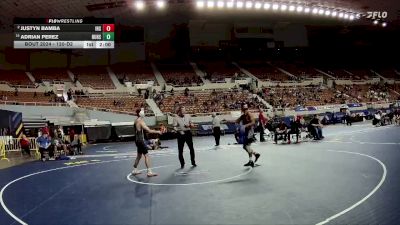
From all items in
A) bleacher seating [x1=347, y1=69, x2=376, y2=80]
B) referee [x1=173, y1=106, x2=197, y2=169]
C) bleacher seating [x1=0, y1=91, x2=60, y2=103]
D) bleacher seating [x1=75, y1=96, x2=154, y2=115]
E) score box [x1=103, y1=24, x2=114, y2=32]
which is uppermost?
bleacher seating [x1=347, y1=69, x2=376, y2=80]

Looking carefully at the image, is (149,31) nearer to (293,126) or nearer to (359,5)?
(359,5)

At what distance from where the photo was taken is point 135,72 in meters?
40.7

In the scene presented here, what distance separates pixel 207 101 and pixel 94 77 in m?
12.8

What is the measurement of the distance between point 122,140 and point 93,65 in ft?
58.5

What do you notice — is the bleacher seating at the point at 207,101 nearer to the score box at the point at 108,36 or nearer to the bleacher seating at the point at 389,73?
the score box at the point at 108,36

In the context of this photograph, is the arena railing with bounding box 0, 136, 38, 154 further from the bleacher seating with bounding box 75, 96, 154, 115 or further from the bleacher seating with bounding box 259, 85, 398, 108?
the bleacher seating with bounding box 259, 85, 398, 108

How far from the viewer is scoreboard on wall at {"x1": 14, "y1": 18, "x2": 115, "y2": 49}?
16.9m

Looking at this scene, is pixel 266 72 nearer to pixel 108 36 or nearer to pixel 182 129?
pixel 108 36

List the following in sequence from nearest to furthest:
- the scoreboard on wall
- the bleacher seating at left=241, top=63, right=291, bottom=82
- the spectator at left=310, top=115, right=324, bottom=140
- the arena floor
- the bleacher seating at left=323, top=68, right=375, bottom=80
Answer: the arena floor < the scoreboard on wall < the spectator at left=310, top=115, right=324, bottom=140 < the bleacher seating at left=241, top=63, right=291, bottom=82 < the bleacher seating at left=323, top=68, right=375, bottom=80

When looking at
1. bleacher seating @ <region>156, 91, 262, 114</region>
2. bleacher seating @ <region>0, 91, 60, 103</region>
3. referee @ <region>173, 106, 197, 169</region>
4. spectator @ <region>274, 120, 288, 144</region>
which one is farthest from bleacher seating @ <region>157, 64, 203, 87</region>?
referee @ <region>173, 106, 197, 169</region>

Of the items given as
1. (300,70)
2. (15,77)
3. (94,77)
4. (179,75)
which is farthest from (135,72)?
(300,70)

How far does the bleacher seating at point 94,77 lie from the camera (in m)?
36.9

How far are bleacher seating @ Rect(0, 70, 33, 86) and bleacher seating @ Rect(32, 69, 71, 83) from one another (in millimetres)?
982

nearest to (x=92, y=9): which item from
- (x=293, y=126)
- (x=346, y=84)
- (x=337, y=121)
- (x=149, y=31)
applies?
(x=149, y=31)
